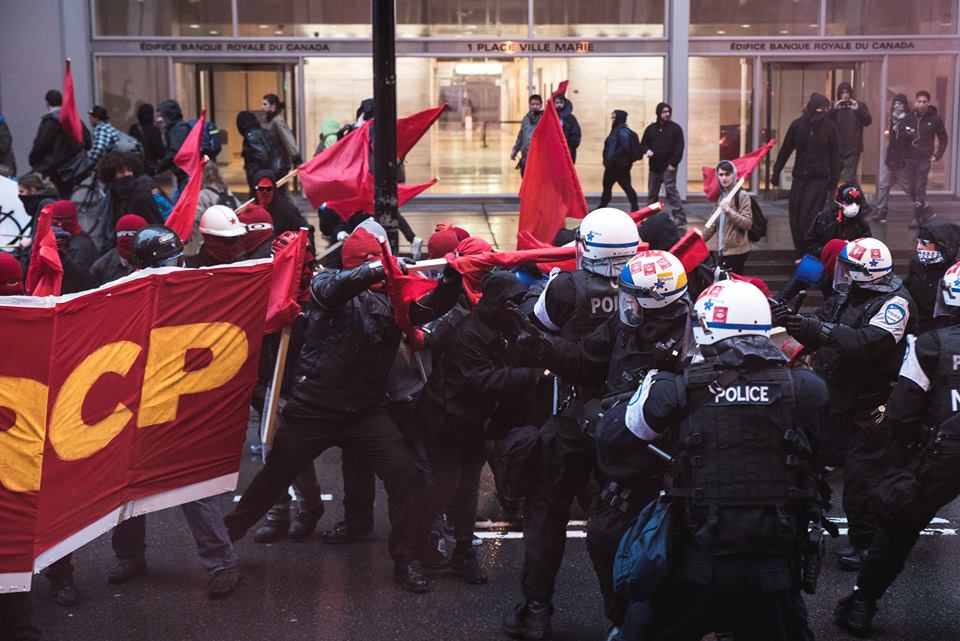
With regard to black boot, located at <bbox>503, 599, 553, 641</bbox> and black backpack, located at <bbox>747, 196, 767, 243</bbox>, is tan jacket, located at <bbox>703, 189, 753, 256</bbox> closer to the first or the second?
black backpack, located at <bbox>747, 196, 767, 243</bbox>

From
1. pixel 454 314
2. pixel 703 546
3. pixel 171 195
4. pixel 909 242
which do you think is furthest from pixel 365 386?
pixel 909 242

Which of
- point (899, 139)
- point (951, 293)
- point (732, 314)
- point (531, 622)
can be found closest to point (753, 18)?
point (899, 139)

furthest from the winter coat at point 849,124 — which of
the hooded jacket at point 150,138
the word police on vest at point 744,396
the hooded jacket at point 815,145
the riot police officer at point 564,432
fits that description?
the word police on vest at point 744,396

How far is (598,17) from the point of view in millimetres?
20078

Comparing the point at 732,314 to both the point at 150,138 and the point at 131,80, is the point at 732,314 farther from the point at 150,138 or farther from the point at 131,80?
the point at 131,80

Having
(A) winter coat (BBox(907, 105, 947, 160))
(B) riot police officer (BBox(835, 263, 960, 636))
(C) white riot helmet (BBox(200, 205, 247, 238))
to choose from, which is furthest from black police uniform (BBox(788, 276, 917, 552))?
(A) winter coat (BBox(907, 105, 947, 160))

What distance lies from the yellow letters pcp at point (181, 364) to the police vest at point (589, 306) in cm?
172

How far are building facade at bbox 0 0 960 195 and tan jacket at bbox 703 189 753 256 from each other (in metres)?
8.16

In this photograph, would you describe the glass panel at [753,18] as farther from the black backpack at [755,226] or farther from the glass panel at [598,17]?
the black backpack at [755,226]

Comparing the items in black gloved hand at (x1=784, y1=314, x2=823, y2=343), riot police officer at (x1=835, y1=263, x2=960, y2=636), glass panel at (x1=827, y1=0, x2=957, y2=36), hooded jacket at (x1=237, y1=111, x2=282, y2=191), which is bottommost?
riot police officer at (x1=835, y1=263, x2=960, y2=636)

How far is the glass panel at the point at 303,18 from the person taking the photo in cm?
1983

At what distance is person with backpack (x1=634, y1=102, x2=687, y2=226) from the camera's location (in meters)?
16.7

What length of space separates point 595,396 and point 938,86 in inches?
667

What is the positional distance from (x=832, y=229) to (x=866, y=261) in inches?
174
